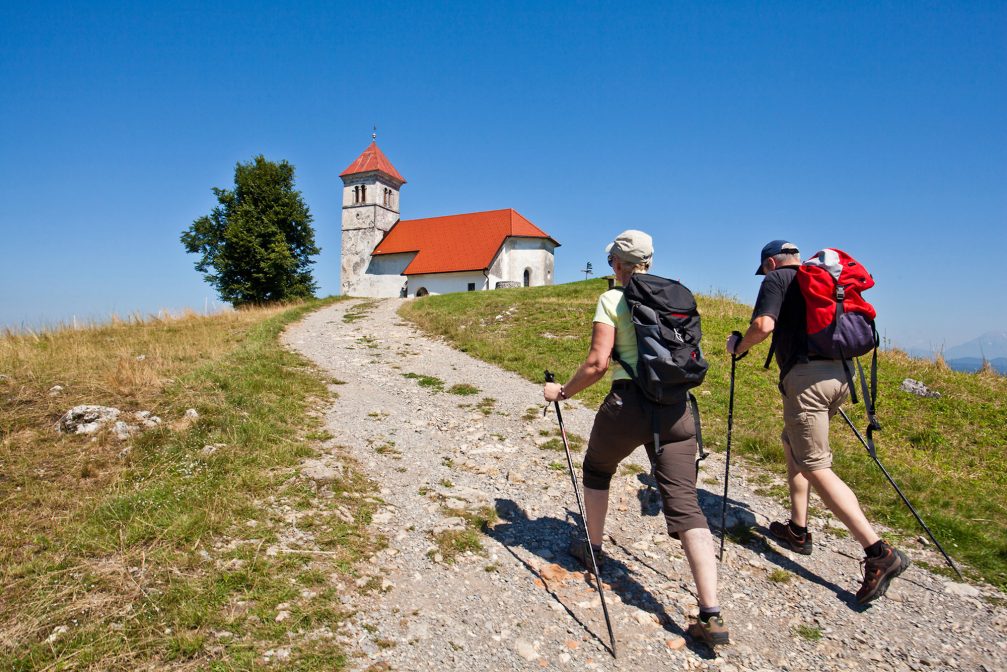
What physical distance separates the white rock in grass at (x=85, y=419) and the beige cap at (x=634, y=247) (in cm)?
624

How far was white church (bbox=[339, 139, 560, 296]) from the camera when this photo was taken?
149 feet

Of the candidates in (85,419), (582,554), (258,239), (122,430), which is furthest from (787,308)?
(258,239)

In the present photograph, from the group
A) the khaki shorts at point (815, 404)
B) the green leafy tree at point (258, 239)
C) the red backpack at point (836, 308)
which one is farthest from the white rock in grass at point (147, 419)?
the green leafy tree at point (258, 239)

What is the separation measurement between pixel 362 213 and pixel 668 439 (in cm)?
5444

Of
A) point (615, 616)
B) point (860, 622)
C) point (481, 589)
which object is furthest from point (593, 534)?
point (860, 622)

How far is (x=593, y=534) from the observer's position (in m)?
4.18

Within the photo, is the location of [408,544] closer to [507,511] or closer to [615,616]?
[507,511]

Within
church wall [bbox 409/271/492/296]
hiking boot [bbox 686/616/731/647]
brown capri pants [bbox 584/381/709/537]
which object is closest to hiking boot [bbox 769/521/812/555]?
hiking boot [bbox 686/616/731/647]

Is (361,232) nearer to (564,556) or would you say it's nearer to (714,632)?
(564,556)

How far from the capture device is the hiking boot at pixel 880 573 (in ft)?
12.5

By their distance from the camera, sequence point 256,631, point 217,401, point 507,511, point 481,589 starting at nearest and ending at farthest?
point 256,631 → point 481,589 → point 507,511 → point 217,401

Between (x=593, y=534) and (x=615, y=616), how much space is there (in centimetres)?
60

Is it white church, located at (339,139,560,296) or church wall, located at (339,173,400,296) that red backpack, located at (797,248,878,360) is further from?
church wall, located at (339,173,400,296)

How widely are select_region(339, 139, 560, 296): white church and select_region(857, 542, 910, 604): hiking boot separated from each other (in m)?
36.7
